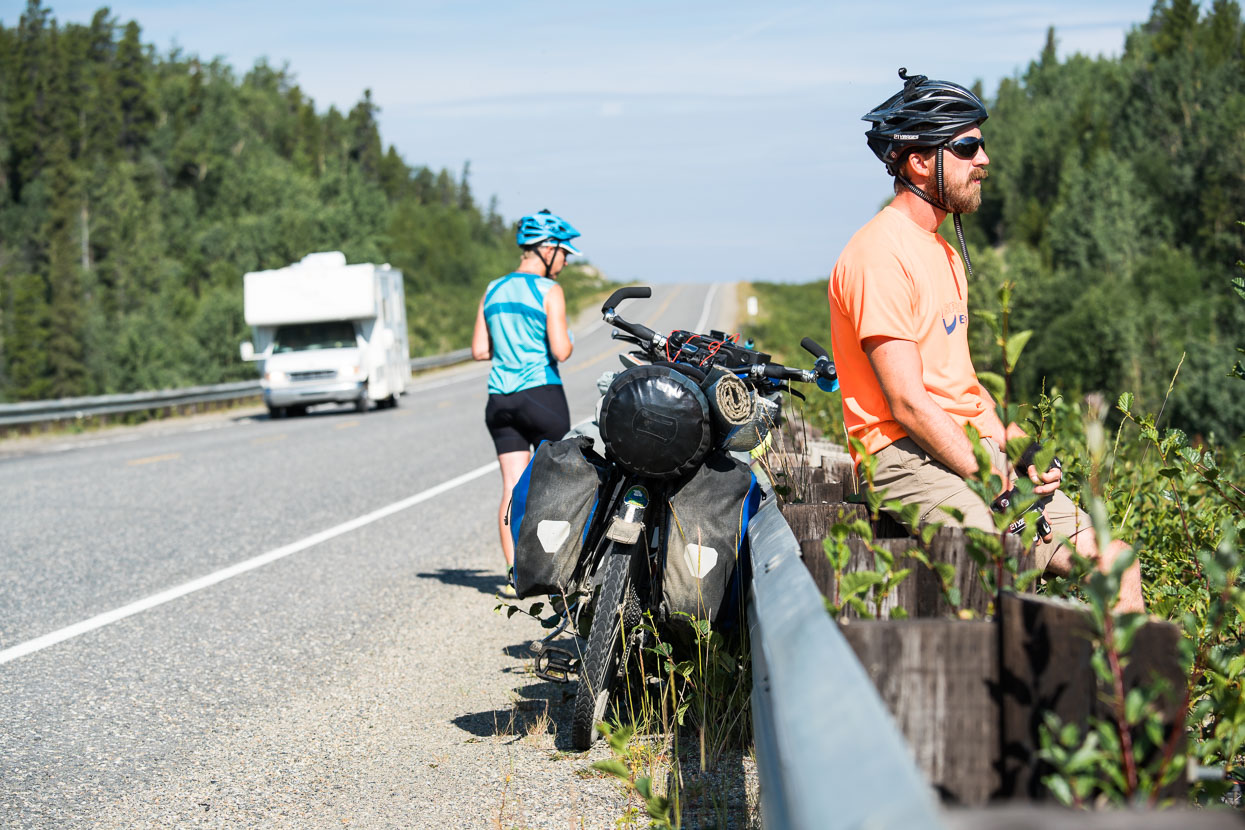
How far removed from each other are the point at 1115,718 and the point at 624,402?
2.34 metres

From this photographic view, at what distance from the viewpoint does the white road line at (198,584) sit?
6.25 m

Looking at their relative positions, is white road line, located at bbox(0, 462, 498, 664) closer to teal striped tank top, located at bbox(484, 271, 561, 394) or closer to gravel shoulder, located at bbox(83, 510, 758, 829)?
gravel shoulder, located at bbox(83, 510, 758, 829)

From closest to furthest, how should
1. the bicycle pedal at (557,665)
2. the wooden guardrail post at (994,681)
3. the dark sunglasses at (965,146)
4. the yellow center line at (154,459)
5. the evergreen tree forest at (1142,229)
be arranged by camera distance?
the wooden guardrail post at (994,681), the dark sunglasses at (965,146), the bicycle pedal at (557,665), the yellow center line at (154,459), the evergreen tree forest at (1142,229)

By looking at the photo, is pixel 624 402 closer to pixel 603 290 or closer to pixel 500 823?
pixel 500 823

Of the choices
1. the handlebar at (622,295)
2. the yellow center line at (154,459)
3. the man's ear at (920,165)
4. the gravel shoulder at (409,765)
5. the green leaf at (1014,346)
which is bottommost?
the yellow center line at (154,459)

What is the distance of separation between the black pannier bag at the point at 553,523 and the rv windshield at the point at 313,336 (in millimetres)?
21767

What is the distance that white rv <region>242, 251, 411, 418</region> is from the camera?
24516mm

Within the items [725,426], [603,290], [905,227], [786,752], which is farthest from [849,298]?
Result: [603,290]

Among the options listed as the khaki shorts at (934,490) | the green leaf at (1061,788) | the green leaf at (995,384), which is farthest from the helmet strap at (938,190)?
the green leaf at (1061,788)

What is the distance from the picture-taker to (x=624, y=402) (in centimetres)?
398

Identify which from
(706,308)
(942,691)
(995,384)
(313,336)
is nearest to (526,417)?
(995,384)

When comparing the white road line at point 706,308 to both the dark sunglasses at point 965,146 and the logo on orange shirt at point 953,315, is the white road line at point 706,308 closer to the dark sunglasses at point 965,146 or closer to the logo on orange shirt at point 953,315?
the dark sunglasses at point 965,146

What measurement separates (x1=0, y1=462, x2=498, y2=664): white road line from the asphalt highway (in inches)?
1.0

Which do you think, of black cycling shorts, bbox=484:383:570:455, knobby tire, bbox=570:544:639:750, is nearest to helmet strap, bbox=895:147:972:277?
knobby tire, bbox=570:544:639:750
